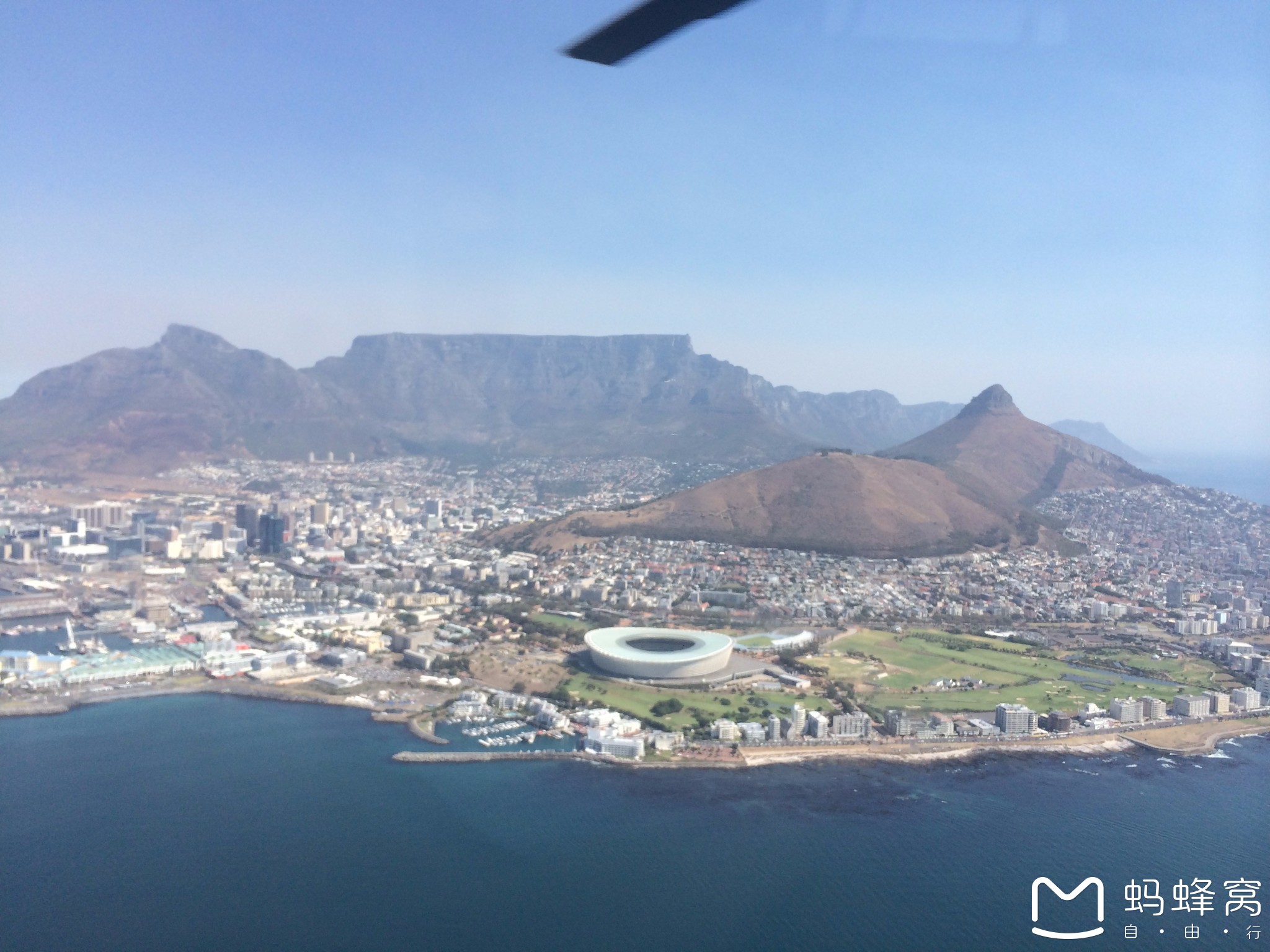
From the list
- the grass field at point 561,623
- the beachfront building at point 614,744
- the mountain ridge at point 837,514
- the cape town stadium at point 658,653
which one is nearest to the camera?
the beachfront building at point 614,744

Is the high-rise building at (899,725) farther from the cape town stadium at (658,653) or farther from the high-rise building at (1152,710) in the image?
the high-rise building at (1152,710)

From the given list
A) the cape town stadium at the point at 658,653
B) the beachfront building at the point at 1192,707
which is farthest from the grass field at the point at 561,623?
the beachfront building at the point at 1192,707

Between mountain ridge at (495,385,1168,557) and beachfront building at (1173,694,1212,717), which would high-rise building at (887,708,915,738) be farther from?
mountain ridge at (495,385,1168,557)

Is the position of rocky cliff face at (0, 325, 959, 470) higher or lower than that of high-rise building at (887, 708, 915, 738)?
higher

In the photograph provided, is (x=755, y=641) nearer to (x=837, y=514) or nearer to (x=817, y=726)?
(x=817, y=726)
